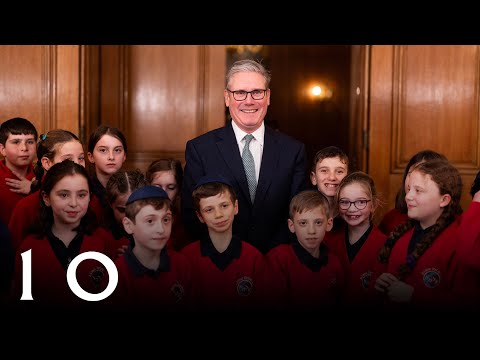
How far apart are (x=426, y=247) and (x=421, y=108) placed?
7.15 feet

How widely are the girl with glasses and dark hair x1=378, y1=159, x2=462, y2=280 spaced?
0.27 feet

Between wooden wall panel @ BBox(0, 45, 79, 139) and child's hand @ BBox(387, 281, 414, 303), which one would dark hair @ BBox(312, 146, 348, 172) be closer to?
child's hand @ BBox(387, 281, 414, 303)

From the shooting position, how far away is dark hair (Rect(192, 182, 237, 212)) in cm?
265

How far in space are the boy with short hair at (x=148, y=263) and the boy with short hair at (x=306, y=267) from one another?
39 cm

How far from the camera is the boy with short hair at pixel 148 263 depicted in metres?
2.47

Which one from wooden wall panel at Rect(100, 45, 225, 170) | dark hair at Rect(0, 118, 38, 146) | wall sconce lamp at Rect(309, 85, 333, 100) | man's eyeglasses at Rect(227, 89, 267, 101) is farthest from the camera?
wall sconce lamp at Rect(309, 85, 333, 100)

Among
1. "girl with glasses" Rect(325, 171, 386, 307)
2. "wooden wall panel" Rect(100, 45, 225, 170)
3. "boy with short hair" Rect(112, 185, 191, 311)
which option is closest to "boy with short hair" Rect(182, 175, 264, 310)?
"boy with short hair" Rect(112, 185, 191, 311)

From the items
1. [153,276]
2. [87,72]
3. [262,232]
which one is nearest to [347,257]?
[262,232]

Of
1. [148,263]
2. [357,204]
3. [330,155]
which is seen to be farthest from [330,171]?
[148,263]

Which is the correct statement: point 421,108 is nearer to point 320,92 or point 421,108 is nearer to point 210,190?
point 210,190

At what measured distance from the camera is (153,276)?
2477 mm

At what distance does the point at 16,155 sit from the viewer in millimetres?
3453

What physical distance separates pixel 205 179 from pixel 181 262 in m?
0.35
